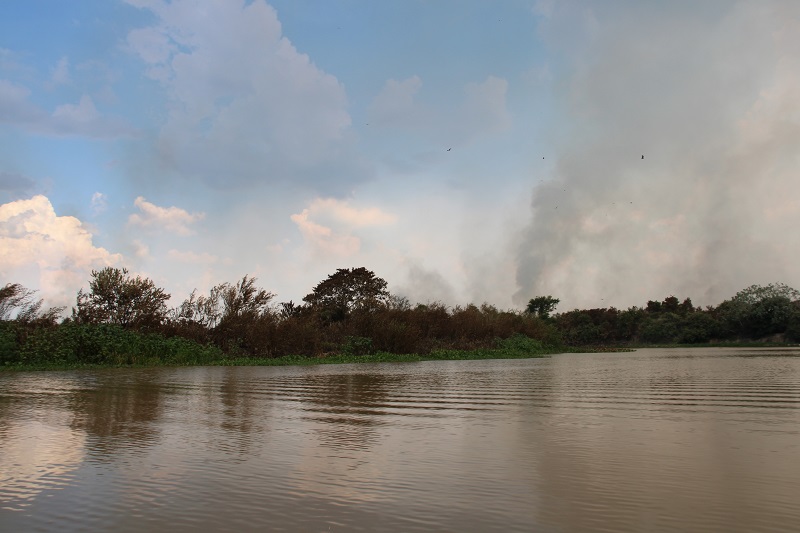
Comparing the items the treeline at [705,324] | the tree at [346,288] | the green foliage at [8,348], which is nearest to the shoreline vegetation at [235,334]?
the green foliage at [8,348]

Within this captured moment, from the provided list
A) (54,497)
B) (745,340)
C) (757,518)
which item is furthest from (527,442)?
(745,340)

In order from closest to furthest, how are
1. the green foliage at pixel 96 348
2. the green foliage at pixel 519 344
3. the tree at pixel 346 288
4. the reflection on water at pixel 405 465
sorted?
the reflection on water at pixel 405 465 < the green foliage at pixel 96 348 < the green foliage at pixel 519 344 < the tree at pixel 346 288

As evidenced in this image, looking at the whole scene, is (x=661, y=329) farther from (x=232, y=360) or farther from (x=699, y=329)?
(x=232, y=360)

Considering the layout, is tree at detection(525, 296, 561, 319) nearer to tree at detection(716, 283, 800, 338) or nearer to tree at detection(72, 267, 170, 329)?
tree at detection(716, 283, 800, 338)

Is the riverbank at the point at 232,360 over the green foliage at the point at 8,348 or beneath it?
beneath

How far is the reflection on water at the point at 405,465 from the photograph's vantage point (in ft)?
10.4

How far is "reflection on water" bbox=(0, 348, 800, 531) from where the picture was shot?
3172mm

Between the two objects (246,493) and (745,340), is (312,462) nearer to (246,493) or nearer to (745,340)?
(246,493)

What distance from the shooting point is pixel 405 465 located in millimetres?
4445

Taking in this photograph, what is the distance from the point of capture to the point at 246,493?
368 cm

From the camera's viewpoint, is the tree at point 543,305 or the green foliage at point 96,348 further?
the tree at point 543,305

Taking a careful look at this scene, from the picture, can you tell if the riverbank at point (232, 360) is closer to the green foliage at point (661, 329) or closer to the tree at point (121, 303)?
the tree at point (121, 303)

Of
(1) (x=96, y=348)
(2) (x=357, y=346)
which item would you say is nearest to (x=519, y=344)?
(2) (x=357, y=346)

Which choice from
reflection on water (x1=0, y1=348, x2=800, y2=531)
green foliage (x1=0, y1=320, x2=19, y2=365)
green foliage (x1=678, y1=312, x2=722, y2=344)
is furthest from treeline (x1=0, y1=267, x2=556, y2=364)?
green foliage (x1=678, y1=312, x2=722, y2=344)
